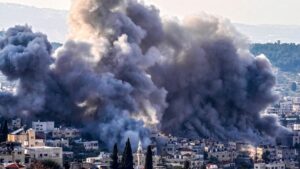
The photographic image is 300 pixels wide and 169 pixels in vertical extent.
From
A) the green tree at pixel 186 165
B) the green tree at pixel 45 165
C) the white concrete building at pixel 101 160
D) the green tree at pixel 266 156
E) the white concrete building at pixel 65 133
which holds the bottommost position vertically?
the green tree at pixel 45 165

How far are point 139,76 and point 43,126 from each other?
29.3 feet

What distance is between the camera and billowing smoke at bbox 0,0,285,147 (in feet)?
276

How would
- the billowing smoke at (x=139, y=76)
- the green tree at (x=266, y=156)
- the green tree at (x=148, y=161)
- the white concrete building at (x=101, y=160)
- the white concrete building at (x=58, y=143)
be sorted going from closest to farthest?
the green tree at (x=148, y=161) → the white concrete building at (x=101, y=160) → the white concrete building at (x=58, y=143) → the green tree at (x=266, y=156) → the billowing smoke at (x=139, y=76)

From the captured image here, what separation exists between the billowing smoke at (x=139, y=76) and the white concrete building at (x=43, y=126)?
88.5 inches

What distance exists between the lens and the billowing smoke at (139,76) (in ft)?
276

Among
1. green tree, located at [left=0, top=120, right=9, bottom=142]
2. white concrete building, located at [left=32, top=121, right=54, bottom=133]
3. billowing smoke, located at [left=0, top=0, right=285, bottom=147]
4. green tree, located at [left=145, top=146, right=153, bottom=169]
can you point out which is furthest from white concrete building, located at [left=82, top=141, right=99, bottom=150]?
green tree, located at [left=145, top=146, right=153, bottom=169]

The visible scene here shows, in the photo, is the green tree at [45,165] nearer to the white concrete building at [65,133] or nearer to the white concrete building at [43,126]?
the white concrete building at [65,133]

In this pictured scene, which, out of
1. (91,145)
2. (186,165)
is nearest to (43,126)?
(91,145)

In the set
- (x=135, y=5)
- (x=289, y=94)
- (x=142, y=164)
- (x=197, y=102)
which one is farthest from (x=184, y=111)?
(x=289, y=94)

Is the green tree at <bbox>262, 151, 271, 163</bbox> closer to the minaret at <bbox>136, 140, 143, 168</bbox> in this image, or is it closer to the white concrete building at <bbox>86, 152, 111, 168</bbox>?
the minaret at <bbox>136, 140, 143, 168</bbox>

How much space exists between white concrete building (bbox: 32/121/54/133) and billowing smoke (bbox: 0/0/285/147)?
225cm

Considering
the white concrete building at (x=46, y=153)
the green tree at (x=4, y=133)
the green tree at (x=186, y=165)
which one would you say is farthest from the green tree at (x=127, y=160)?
the green tree at (x=4, y=133)

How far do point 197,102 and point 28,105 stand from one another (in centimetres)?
1527

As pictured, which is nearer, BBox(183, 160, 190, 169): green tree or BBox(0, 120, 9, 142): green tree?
BBox(183, 160, 190, 169): green tree
